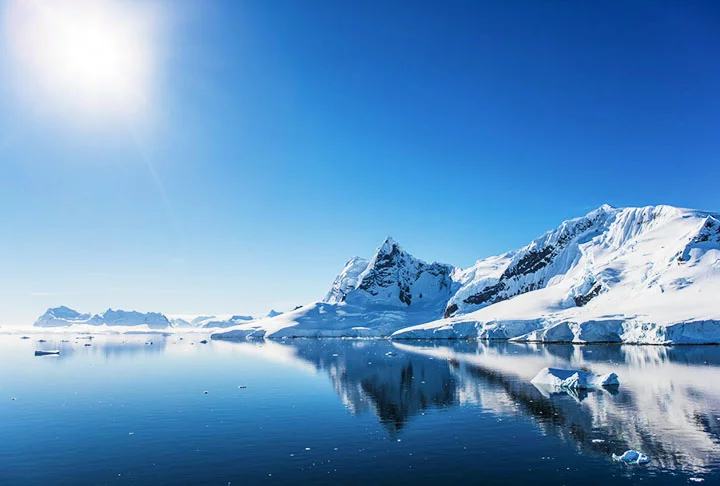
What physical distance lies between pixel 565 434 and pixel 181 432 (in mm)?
22994

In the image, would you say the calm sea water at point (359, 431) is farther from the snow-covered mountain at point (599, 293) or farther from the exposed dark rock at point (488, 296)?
the exposed dark rock at point (488, 296)

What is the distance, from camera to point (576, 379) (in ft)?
140

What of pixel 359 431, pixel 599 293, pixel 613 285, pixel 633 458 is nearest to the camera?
pixel 633 458

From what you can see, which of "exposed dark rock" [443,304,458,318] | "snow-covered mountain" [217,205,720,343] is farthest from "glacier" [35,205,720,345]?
"exposed dark rock" [443,304,458,318]

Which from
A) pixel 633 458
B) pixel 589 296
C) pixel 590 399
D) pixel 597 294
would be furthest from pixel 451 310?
pixel 633 458

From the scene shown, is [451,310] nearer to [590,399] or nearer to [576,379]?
[576,379]

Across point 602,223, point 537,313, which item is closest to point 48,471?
point 537,313

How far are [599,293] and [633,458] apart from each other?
4740 inches

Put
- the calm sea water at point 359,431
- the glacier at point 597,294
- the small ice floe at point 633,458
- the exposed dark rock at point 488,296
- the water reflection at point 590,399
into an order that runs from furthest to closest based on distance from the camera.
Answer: the exposed dark rock at point 488,296 < the glacier at point 597,294 < the water reflection at point 590,399 < the small ice floe at point 633,458 < the calm sea water at point 359,431

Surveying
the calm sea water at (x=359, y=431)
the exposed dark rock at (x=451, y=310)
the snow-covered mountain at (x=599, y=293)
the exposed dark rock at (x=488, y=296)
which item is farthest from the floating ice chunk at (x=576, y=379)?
the exposed dark rock at (x=488, y=296)

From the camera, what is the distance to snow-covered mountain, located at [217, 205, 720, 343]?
97.4 metres

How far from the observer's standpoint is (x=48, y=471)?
878 inches

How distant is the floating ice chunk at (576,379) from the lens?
42.7 metres

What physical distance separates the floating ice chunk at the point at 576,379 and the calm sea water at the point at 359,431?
1.74 m
